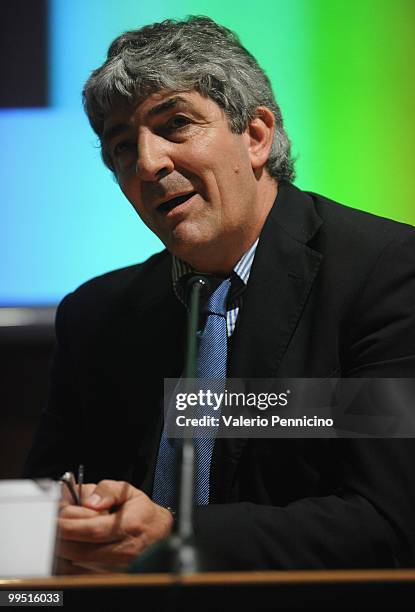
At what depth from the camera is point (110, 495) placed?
1.35m

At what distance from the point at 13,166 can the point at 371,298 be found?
0.91 m

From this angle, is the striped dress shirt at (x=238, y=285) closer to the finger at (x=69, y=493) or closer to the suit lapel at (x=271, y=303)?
Answer: the suit lapel at (x=271, y=303)

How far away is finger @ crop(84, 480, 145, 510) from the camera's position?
135 centimetres

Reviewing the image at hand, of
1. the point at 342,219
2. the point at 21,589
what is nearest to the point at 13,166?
the point at 342,219

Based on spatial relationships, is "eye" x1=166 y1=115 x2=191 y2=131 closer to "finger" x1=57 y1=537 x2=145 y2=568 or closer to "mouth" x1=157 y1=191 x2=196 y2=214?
"mouth" x1=157 y1=191 x2=196 y2=214

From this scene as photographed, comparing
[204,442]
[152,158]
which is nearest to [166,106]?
[152,158]

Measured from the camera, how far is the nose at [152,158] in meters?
1.60

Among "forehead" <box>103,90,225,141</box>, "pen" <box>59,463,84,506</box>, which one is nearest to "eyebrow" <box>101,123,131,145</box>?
"forehead" <box>103,90,225,141</box>

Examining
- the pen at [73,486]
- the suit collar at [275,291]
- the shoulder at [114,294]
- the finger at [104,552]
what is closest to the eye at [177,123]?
the suit collar at [275,291]

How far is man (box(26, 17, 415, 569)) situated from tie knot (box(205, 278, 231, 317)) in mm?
16

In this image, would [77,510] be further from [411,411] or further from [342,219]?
[342,219]

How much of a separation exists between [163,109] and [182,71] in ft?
0.27

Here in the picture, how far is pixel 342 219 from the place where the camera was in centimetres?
166

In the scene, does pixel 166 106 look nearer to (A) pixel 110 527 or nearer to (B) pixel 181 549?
(A) pixel 110 527
